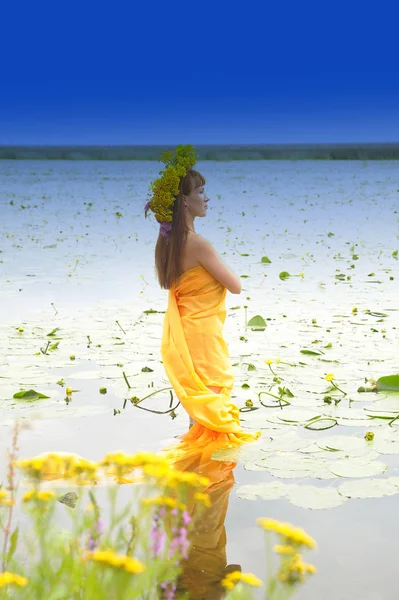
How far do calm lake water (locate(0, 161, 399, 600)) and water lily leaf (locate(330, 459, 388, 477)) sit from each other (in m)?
0.01

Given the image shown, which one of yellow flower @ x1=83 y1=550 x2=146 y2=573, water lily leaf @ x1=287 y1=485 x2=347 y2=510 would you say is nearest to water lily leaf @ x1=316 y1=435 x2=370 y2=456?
water lily leaf @ x1=287 y1=485 x2=347 y2=510

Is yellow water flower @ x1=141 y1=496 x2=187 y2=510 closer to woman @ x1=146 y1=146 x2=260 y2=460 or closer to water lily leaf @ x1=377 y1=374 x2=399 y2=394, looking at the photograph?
woman @ x1=146 y1=146 x2=260 y2=460

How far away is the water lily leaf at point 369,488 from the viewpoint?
121 inches

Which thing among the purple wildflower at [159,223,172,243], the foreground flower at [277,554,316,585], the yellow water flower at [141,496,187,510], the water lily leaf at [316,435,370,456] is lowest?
the water lily leaf at [316,435,370,456]

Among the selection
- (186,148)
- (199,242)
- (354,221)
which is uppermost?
(186,148)

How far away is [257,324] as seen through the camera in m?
6.14

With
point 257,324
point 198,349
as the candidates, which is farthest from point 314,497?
point 257,324

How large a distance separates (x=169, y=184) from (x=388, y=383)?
1.62 metres

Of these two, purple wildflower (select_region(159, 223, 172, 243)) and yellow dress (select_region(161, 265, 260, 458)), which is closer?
yellow dress (select_region(161, 265, 260, 458))

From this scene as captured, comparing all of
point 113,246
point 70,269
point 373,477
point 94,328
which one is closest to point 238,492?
point 373,477

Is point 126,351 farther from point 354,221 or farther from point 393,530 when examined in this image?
point 354,221

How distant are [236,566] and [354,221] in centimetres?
1372

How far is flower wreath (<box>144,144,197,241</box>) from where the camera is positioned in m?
3.78

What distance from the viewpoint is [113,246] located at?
38.8ft
